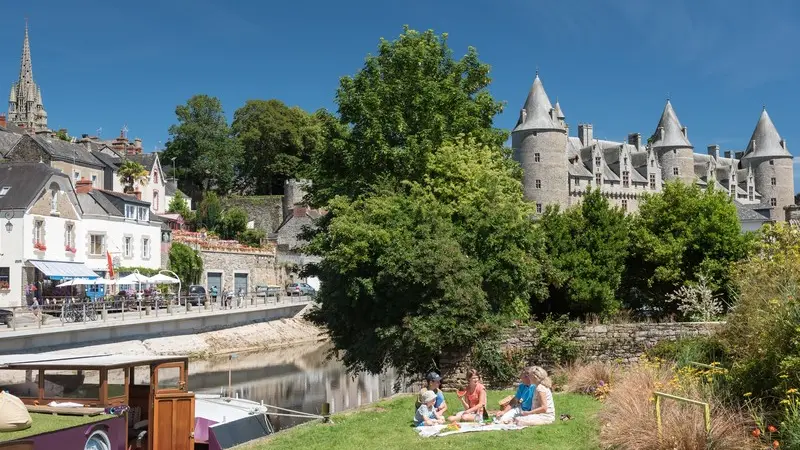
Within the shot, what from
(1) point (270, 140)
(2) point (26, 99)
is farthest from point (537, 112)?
(2) point (26, 99)

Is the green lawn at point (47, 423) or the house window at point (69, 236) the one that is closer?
the green lawn at point (47, 423)

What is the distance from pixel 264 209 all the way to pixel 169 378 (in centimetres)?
6638

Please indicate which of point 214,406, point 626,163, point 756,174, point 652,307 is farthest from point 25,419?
point 756,174

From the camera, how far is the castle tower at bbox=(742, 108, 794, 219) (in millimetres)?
97875

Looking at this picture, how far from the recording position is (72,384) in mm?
13320

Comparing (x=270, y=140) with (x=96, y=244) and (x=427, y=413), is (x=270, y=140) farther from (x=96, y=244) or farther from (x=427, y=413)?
(x=427, y=413)

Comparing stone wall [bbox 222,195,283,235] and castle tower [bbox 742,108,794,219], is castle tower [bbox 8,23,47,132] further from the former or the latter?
castle tower [bbox 742,108,794,219]

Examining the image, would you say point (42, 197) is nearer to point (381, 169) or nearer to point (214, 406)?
point (381, 169)

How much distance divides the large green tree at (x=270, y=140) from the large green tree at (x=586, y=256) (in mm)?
47153

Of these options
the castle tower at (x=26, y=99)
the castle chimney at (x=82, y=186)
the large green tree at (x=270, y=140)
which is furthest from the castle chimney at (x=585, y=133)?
the castle tower at (x=26, y=99)

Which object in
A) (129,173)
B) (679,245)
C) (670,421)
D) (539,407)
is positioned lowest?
(539,407)

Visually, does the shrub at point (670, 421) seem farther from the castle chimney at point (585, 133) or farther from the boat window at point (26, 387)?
the castle chimney at point (585, 133)

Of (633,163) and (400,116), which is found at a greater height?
(633,163)

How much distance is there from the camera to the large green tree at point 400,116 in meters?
27.0
